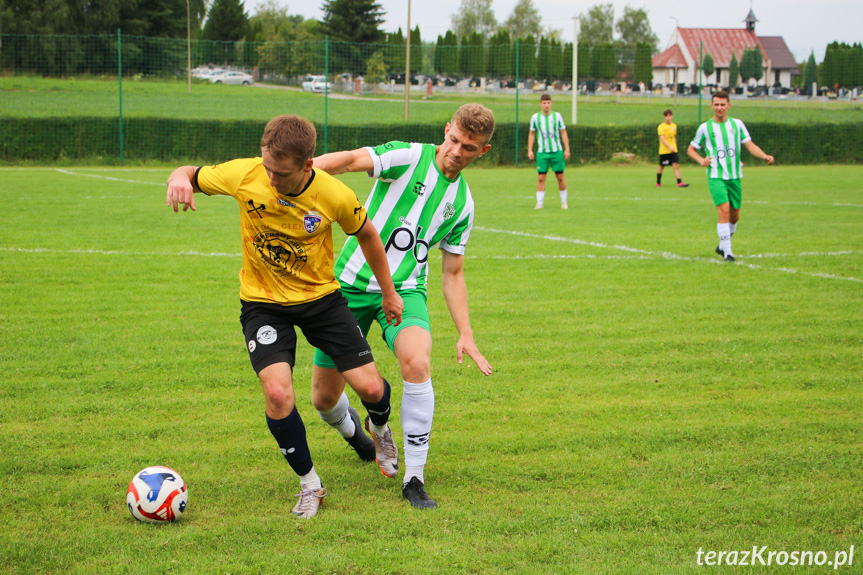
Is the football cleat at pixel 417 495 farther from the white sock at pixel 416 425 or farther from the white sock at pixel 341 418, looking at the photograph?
the white sock at pixel 341 418

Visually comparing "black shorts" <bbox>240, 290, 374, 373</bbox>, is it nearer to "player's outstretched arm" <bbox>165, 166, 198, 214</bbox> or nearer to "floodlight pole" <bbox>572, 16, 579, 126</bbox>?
"player's outstretched arm" <bbox>165, 166, 198, 214</bbox>

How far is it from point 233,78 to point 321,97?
451 cm

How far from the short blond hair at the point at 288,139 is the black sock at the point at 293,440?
1.13 m

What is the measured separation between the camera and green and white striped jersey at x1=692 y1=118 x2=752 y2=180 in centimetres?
1006

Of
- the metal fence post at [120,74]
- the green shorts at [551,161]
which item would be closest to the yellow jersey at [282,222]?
the green shorts at [551,161]

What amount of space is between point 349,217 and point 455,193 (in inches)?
30.9

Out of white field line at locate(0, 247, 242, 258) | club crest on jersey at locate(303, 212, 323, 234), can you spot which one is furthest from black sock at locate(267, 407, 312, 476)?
white field line at locate(0, 247, 242, 258)

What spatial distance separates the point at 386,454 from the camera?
3973mm

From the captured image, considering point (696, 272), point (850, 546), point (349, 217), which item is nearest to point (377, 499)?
point (349, 217)

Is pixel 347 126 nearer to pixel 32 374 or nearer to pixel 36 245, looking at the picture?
pixel 36 245

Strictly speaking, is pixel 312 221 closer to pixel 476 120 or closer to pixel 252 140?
pixel 476 120

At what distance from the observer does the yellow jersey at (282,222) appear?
3.48 m

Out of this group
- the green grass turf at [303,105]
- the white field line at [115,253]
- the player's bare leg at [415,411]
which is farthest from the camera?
the green grass turf at [303,105]

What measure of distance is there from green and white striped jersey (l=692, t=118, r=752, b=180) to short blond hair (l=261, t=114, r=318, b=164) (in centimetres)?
811
